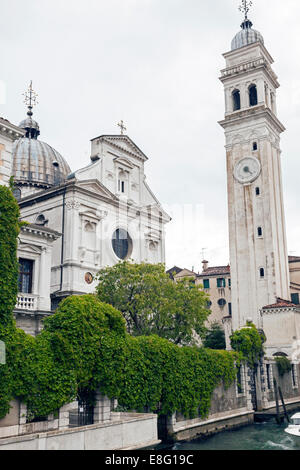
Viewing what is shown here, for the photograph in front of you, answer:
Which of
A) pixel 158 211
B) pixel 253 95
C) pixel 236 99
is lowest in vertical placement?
pixel 158 211

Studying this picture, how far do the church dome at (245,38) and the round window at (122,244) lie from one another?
28.6 meters

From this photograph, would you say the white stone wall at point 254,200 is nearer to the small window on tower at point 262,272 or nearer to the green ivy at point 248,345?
the small window on tower at point 262,272

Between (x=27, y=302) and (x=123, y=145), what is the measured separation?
20.2 meters

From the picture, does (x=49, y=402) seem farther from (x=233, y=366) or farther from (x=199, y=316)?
(x=233, y=366)

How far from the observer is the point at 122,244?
4138 centimetres

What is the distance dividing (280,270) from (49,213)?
24.2 metres

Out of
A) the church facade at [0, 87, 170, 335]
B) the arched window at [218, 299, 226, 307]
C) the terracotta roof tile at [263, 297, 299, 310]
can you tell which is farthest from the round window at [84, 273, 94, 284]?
the arched window at [218, 299, 226, 307]

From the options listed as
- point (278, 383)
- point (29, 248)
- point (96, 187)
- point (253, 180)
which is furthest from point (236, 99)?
point (29, 248)

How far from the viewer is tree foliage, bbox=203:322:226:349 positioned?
53094 millimetres

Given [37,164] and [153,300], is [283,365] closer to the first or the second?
[153,300]

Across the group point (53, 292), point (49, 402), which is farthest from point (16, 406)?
point (53, 292)

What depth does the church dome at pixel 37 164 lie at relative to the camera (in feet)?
160

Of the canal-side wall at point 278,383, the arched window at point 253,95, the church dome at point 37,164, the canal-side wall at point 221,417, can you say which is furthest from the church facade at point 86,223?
the arched window at point 253,95

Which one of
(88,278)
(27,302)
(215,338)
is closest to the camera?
(27,302)
